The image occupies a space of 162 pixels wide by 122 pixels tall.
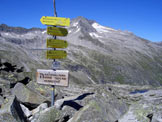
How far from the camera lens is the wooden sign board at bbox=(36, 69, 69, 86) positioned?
6.57m

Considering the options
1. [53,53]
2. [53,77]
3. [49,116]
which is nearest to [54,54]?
[53,53]

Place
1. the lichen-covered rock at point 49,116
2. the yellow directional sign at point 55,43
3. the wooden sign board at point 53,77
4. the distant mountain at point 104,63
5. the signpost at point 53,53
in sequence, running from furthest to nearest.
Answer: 1. the distant mountain at point 104,63
2. the yellow directional sign at point 55,43
3. the signpost at point 53,53
4. the wooden sign board at point 53,77
5. the lichen-covered rock at point 49,116

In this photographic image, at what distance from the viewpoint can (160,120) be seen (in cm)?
525

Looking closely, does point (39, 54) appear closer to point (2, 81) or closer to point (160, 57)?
point (2, 81)

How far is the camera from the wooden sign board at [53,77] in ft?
21.5

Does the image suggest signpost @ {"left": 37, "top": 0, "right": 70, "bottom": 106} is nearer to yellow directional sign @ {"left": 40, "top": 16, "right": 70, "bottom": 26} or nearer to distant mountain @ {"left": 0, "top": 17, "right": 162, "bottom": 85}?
yellow directional sign @ {"left": 40, "top": 16, "right": 70, "bottom": 26}

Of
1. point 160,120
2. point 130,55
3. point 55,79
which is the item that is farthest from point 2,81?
point 130,55

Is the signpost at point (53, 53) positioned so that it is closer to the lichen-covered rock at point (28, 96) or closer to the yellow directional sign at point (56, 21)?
the yellow directional sign at point (56, 21)

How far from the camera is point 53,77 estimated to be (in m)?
6.72

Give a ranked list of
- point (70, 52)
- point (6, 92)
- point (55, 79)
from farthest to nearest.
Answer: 1. point (70, 52)
2. point (6, 92)
3. point (55, 79)

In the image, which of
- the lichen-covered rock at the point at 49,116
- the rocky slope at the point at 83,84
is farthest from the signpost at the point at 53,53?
the lichen-covered rock at the point at 49,116

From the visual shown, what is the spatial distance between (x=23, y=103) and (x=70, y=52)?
78.1 meters

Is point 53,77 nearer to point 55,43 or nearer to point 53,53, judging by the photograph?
Answer: point 53,53

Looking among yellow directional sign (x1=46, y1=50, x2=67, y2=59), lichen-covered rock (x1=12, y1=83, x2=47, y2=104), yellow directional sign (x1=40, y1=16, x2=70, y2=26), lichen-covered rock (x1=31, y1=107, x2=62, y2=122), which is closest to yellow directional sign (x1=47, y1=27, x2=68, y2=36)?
yellow directional sign (x1=40, y1=16, x2=70, y2=26)
